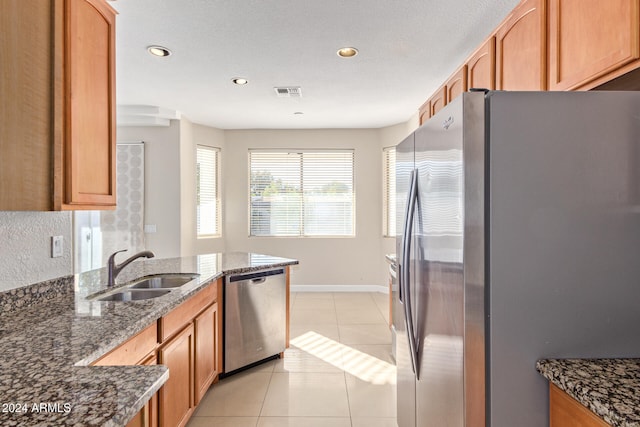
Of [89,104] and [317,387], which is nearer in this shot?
[89,104]

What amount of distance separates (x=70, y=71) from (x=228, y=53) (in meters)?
1.49

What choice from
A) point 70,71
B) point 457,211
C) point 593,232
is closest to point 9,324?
point 70,71

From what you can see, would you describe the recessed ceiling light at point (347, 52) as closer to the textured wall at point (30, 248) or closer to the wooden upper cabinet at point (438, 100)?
the wooden upper cabinet at point (438, 100)

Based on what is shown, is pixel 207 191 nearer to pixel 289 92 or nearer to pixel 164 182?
pixel 164 182

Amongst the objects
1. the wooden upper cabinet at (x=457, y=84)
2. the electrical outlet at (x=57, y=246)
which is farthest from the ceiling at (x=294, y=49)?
the electrical outlet at (x=57, y=246)

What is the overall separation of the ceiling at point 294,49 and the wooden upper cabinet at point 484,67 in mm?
196

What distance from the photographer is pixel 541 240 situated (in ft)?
3.70

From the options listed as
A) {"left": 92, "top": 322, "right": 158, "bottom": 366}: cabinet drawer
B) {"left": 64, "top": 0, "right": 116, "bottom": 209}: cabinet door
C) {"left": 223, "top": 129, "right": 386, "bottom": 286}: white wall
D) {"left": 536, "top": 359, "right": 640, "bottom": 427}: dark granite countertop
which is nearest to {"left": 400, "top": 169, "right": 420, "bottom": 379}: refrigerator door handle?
{"left": 536, "top": 359, "right": 640, "bottom": 427}: dark granite countertop

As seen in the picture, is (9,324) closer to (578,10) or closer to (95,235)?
(578,10)

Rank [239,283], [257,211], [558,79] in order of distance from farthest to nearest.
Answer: [257,211] → [239,283] → [558,79]

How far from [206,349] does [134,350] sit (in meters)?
0.95

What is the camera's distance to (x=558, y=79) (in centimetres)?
153

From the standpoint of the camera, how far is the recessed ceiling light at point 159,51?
8.73ft

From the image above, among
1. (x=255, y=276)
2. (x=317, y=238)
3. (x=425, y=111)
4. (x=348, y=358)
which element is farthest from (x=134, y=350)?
(x=317, y=238)
